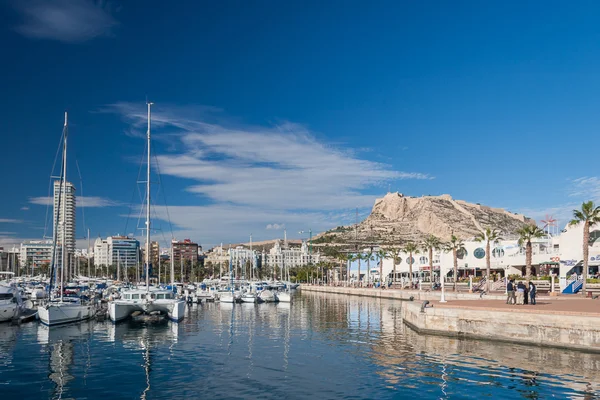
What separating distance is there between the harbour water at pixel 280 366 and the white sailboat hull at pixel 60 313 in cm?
286

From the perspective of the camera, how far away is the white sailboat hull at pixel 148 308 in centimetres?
4625

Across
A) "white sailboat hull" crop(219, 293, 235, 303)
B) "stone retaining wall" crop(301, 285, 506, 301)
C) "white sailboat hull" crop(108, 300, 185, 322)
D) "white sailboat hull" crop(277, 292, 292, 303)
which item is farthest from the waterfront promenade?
"white sailboat hull" crop(277, 292, 292, 303)

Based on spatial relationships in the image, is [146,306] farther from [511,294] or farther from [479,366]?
[479,366]

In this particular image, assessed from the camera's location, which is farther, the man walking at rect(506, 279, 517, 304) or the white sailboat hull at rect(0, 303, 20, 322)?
the white sailboat hull at rect(0, 303, 20, 322)

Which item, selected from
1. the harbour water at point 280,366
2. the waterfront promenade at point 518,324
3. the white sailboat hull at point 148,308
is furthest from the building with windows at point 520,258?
the harbour water at point 280,366

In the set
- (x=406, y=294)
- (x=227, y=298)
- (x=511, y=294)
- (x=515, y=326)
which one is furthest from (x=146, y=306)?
(x=406, y=294)

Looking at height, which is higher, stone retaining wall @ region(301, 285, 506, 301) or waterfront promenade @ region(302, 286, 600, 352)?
waterfront promenade @ region(302, 286, 600, 352)

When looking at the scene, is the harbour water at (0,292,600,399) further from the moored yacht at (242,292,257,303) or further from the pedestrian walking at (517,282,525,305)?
the moored yacht at (242,292,257,303)

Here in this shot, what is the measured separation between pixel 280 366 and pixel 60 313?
85.6ft

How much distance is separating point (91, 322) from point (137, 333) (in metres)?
10.0

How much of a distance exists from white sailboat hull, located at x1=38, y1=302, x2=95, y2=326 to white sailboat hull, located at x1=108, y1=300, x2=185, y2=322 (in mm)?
2703

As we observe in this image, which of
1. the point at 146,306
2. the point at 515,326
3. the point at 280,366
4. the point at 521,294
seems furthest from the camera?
the point at 146,306

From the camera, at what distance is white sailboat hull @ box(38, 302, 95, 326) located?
4359cm

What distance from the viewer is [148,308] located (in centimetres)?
4706
